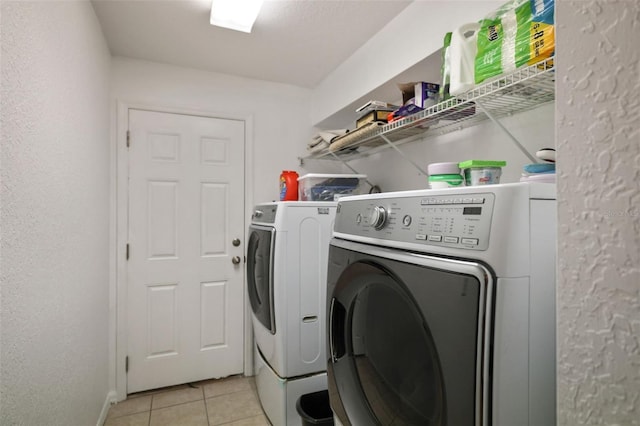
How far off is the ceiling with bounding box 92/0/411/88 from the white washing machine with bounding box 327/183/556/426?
137 cm

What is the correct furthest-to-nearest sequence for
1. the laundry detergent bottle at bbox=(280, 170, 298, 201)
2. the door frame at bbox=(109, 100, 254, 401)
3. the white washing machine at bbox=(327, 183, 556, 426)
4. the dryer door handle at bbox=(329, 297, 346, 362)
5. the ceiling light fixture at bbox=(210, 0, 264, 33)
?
the laundry detergent bottle at bbox=(280, 170, 298, 201) → the door frame at bbox=(109, 100, 254, 401) → the ceiling light fixture at bbox=(210, 0, 264, 33) → the dryer door handle at bbox=(329, 297, 346, 362) → the white washing machine at bbox=(327, 183, 556, 426)

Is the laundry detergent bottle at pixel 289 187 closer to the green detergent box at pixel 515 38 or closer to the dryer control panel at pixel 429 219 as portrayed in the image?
the dryer control panel at pixel 429 219

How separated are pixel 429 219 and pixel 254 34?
5.84 feet

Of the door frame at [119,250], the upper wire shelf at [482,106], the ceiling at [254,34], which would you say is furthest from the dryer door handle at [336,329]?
the door frame at [119,250]

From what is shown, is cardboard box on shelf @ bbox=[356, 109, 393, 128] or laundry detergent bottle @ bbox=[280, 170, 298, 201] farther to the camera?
laundry detergent bottle @ bbox=[280, 170, 298, 201]

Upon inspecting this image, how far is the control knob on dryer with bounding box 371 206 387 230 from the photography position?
959 millimetres

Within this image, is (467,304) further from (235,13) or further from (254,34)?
(254,34)

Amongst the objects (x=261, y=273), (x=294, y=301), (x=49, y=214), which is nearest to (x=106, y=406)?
(x=261, y=273)

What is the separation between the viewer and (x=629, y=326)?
40 cm

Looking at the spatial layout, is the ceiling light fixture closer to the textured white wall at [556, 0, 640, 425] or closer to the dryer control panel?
the dryer control panel

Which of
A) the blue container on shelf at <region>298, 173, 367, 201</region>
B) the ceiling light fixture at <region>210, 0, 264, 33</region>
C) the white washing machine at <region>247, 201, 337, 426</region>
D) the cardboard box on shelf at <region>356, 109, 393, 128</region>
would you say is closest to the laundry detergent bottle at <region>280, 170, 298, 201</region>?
the blue container on shelf at <region>298, 173, 367, 201</region>

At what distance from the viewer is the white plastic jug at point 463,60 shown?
3.97 ft

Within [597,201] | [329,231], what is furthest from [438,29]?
[597,201]

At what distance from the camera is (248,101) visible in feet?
8.92
